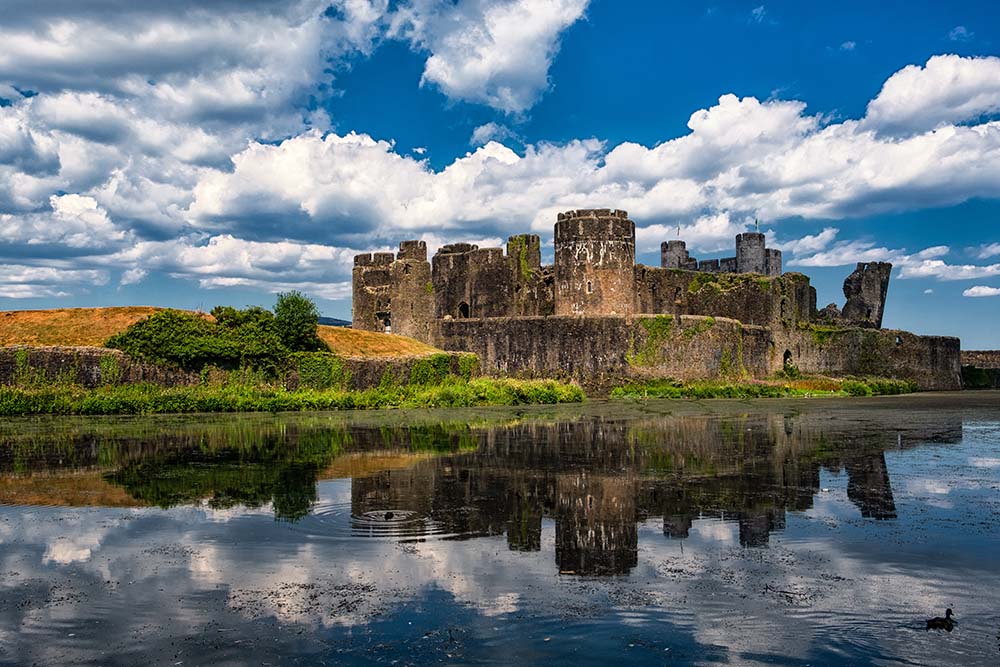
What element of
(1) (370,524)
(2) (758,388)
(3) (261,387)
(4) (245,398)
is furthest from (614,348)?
(1) (370,524)

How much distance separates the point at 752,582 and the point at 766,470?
7.18m

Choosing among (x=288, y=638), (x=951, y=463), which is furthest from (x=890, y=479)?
(x=288, y=638)

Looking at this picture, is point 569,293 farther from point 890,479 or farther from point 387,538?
point 387,538

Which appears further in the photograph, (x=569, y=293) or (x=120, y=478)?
(x=569, y=293)

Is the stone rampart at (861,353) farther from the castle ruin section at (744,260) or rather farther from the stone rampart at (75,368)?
the stone rampart at (75,368)

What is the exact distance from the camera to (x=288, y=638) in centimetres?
605

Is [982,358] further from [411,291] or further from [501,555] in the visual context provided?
[501,555]

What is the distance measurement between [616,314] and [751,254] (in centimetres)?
2505

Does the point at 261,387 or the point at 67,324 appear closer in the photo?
the point at 261,387

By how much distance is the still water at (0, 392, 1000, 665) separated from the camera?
593 centimetres

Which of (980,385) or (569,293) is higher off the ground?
(569,293)

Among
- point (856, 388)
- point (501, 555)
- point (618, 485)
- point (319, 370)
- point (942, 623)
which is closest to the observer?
point (942, 623)

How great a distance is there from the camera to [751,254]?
63719 mm

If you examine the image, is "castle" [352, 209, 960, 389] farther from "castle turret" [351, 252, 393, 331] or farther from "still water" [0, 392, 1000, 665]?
"still water" [0, 392, 1000, 665]
